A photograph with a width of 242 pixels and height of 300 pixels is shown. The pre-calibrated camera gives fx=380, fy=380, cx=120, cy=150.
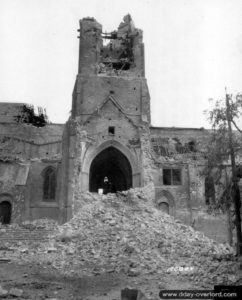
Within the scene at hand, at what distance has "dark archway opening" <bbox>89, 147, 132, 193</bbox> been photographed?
2748cm

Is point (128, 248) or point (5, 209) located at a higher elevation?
point (5, 209)

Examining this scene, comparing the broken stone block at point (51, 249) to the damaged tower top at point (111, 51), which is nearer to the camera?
the broken stone block at point (51, 249)

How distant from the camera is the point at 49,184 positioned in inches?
1161

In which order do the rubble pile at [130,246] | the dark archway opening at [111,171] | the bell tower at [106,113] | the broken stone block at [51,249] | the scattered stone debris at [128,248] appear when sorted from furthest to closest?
1. the dark archway opening at [111,171]
2. the bell tower at [106,113]
3. the broken stone block at [51,249]
4. the rubble pile at [130,246]
5. the scattered stone debris at [128,248]

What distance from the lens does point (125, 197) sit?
909 inches

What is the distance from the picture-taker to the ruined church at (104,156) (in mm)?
25375

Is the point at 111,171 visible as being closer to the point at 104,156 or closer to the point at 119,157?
the point at 104,156

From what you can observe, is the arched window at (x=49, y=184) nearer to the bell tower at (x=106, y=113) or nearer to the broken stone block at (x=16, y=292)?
the bell tower at (x=106, y=113)

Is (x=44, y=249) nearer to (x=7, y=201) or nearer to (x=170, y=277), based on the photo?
(x=170, y=277)

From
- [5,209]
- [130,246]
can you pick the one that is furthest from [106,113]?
[130,246]

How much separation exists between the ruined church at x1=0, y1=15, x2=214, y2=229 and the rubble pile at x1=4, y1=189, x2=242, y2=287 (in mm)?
2380

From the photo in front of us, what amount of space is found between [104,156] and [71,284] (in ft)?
53.7

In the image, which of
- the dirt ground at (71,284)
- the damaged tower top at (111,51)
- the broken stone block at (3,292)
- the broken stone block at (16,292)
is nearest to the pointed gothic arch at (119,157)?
the damaged tower top at (111,51)

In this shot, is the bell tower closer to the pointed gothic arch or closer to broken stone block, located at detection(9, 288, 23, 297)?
the pointed gothic arch
